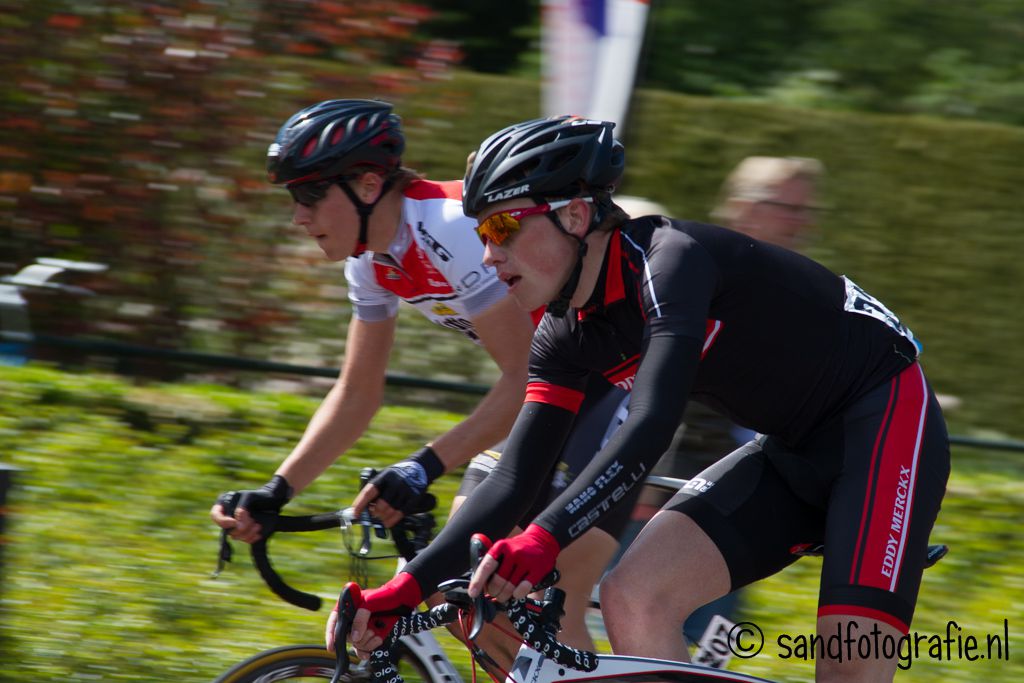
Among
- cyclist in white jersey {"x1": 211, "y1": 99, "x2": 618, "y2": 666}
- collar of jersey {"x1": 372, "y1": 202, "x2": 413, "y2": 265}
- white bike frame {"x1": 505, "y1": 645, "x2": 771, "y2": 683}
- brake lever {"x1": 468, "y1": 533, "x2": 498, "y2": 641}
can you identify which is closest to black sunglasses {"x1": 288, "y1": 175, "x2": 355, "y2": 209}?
cyclist in white jersey {"x1": 211, "y1": 99, "x2": 618, "y2": 666}

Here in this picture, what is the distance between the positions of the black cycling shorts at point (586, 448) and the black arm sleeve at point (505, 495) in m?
0.46

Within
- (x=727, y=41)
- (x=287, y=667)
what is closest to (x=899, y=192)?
(x=727, y=41)

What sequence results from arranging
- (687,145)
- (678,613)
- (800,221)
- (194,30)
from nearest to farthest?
(678,613), (800,221), (194,30), (687,145)

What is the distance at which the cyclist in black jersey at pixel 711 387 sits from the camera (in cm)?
293

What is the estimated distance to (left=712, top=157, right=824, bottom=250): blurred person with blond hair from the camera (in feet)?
14.6

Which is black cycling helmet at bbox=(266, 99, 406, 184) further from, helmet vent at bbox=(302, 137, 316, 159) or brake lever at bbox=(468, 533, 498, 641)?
brake lever at bbox=(468, 533, 498, 641)

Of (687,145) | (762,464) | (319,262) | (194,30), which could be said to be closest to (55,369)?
(319,262)

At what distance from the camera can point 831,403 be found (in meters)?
3.13

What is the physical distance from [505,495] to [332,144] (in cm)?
116

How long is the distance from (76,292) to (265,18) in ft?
6.60

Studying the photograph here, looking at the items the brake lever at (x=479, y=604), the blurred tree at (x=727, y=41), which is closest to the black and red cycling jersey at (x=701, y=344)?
the brake lever at (x=479, y=604)

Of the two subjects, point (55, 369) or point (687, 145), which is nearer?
point (55, 369)

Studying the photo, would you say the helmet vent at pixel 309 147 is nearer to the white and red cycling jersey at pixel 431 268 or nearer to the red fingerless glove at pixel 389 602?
the white and red cycling jersey at pixel 431 268

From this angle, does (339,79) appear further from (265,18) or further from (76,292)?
(76,292)
